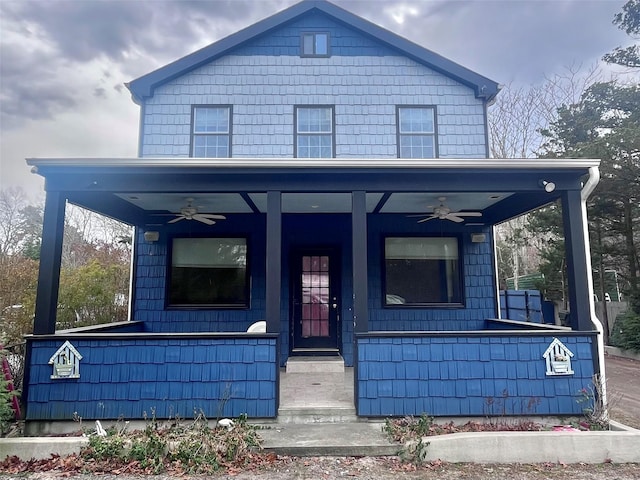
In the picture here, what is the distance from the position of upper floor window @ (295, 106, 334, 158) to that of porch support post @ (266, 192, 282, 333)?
Result: 305 cm

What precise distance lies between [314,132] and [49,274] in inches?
200

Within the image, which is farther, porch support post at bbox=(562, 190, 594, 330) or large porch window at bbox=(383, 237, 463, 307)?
large porch window at bbox=(383, 237, 463, 307)

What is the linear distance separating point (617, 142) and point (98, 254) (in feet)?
58.6

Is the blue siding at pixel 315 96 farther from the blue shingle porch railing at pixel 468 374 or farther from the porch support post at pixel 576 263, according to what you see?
the blue shingle porch railing at pixel 468 374

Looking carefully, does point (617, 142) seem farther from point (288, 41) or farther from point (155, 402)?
point (155, 402)

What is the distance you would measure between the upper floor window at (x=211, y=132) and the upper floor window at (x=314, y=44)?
1.93 meters

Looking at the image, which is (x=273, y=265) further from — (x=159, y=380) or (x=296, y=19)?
(x=296, y=19)

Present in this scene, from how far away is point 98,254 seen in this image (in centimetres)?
1731

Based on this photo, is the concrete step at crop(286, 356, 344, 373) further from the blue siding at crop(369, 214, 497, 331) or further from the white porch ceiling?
the white porch ceiling

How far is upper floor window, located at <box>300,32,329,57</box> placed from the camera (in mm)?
8438

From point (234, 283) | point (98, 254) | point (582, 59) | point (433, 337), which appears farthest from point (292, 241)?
point (582, 59)

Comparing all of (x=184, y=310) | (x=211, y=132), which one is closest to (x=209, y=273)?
(x=184, y=310)

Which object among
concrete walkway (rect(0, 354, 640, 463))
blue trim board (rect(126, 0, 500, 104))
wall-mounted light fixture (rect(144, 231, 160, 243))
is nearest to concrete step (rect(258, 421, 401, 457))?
concrete walkway (rect(0, 354, 640, 463))

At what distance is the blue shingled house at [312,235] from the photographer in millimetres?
4934
